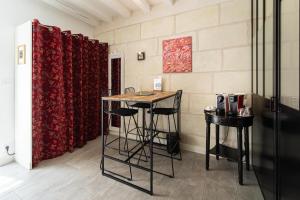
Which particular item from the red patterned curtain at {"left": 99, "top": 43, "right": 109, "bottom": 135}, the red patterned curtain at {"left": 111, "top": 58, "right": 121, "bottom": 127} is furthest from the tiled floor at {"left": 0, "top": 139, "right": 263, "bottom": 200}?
the red patterned curtain at {"left": 99, "top": 43, "right": 109, "bottom": 135}

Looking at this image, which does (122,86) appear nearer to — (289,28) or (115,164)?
(115,164)

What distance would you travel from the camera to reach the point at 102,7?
3213mm

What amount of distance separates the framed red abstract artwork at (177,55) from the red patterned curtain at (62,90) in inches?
49.2

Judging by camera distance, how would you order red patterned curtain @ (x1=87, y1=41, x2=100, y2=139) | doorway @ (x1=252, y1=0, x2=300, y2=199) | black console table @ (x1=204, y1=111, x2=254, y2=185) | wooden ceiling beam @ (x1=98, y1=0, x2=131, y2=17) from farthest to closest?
1. red patterned curtain @ (x1=87, y1=41, x2=100, y2=139)
2. wooden ceiling beam @ (x1=98, y1=0, x2=131, y2=17)
3. black console table @ (x1=204, y1=111, x2=254, y2=185)
4. doorway @ (x1=252, y1=0, x2=300, y2=199)

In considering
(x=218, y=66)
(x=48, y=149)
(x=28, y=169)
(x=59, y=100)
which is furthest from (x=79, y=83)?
(x=218, y=66)

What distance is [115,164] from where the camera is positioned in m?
2.42

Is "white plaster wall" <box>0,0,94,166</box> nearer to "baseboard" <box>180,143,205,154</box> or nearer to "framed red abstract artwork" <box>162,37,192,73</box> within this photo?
"framed red abstract artwork" <box>162,37,192,73</box>

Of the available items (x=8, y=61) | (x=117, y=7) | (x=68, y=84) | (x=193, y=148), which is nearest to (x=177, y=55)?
(x=117, y=7)

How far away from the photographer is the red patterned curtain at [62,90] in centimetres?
236

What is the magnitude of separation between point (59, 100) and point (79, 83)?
52 centimetres

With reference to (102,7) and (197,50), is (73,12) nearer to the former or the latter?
(102,7)

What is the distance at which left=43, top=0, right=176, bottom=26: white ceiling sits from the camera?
289 centimetres

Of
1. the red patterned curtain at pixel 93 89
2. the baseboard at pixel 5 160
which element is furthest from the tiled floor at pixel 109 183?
the red patterned curtain at pixel 93 89

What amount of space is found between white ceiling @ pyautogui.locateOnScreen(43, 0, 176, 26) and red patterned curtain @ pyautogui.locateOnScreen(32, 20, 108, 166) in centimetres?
56
